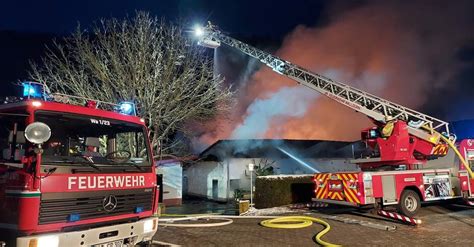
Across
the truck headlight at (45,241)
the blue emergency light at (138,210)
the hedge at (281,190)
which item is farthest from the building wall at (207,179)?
the truck headlight at (45,241)

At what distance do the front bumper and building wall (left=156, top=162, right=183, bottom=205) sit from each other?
1772cm

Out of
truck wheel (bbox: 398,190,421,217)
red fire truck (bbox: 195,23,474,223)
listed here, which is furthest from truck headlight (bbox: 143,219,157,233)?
truck wheel (bbox: 398,190,421,217)

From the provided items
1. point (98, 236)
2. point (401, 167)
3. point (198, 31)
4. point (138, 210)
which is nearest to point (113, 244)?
point (98, 236)

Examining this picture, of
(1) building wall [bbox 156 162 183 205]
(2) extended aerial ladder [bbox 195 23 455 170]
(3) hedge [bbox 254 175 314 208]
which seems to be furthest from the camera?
(1) building wall [bbox 156 162 183 205]

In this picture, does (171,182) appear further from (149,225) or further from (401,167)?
(149,225)

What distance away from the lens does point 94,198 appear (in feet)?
16.3

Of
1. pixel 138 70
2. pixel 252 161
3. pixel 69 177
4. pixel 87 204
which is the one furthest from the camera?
pixel 252 161

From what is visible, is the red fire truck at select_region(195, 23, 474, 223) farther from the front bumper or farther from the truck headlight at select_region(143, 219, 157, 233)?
the front bumper

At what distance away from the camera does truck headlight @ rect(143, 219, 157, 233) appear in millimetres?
5620

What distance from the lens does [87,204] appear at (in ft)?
16.0

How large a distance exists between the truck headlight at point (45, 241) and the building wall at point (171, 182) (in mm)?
18795

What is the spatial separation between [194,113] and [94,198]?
9.71 meters

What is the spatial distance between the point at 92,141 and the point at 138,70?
806cm

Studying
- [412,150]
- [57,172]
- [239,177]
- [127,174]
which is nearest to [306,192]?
[412,150]
